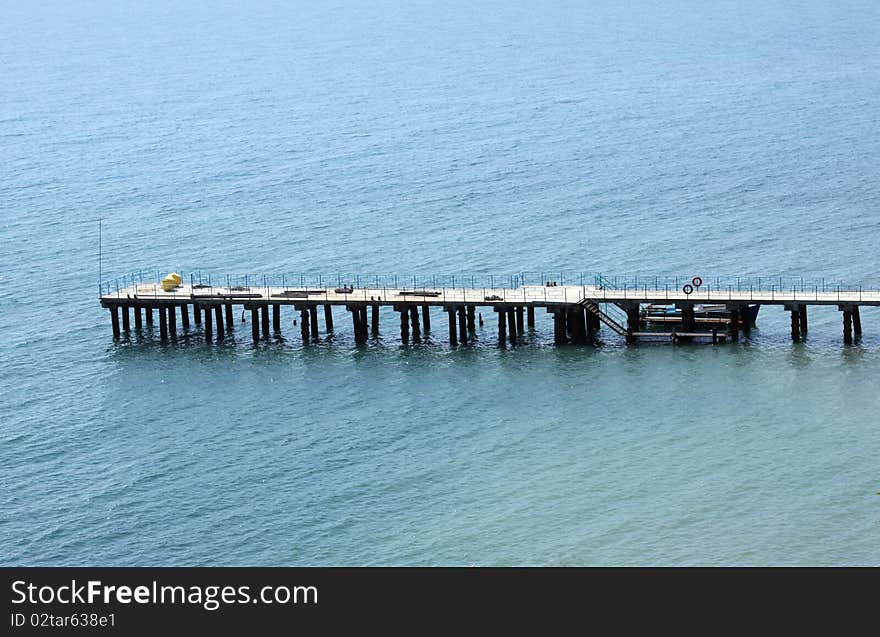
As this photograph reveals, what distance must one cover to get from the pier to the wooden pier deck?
0.08 m

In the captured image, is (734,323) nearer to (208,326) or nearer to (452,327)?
(452,327)

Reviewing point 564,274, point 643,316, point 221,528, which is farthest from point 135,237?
point 221,528

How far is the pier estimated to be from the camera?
136500mm

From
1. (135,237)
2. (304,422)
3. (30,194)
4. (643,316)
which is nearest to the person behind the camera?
(304,422)

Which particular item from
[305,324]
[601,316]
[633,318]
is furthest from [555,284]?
[305,324]

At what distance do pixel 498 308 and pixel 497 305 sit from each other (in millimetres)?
450

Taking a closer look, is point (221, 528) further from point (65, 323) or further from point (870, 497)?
point (65, 323)

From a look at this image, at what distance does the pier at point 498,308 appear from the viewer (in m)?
136

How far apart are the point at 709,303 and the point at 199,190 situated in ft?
257

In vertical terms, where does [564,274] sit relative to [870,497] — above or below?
above

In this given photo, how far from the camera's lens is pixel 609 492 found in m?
106

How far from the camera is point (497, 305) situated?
137m

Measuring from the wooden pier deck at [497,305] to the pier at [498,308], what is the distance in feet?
0.26

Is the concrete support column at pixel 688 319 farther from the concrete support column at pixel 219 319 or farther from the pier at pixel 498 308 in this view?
the concrete support column at pixel 219 319
